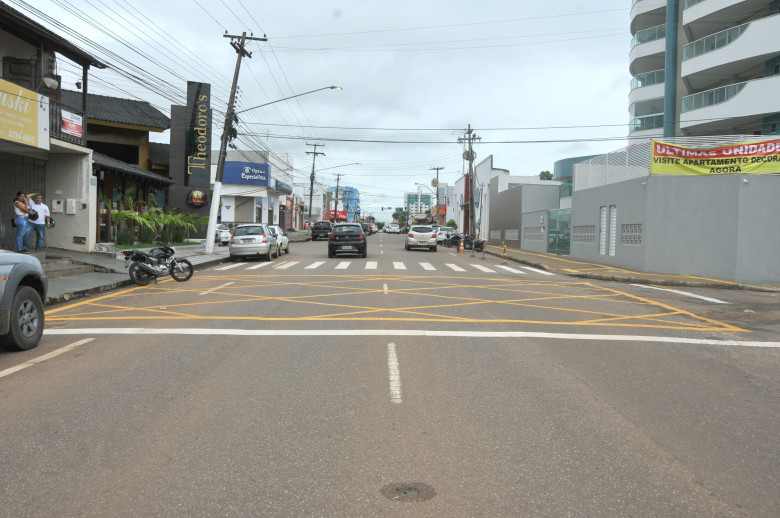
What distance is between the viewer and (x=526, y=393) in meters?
5.77

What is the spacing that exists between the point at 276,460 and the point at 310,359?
3080 mm

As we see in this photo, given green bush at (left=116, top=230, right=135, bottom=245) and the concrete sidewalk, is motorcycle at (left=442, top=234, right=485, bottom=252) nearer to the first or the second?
the concrete sidewalk

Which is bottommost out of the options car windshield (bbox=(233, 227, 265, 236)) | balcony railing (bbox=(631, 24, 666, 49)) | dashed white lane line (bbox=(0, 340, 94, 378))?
dashed white lane line (bbox=(0, 340, 94, 378))

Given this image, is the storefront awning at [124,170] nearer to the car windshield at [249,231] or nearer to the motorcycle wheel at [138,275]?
the car windshield at [249,231]

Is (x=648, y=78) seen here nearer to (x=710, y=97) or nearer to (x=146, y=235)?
(x=710, y=97)

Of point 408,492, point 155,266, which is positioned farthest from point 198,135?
point 408,492

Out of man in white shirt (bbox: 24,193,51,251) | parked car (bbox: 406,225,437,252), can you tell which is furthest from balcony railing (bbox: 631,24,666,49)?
man in white shirt (bbox: 24,193,51,251)

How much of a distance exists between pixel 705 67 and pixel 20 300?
3448 centimetres

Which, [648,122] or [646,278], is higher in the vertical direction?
[648,122]

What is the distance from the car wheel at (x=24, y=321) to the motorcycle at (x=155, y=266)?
7.91 metres

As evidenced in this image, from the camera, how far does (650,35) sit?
40719 millimetres

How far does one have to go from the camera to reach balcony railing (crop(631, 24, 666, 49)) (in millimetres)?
39906

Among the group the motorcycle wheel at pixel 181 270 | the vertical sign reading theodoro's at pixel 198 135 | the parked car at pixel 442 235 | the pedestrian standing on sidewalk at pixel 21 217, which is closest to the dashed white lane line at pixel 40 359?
the motorcycle wheel at pixel 181 270

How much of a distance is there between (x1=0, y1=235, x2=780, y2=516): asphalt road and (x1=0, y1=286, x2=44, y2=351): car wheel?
0.24m
